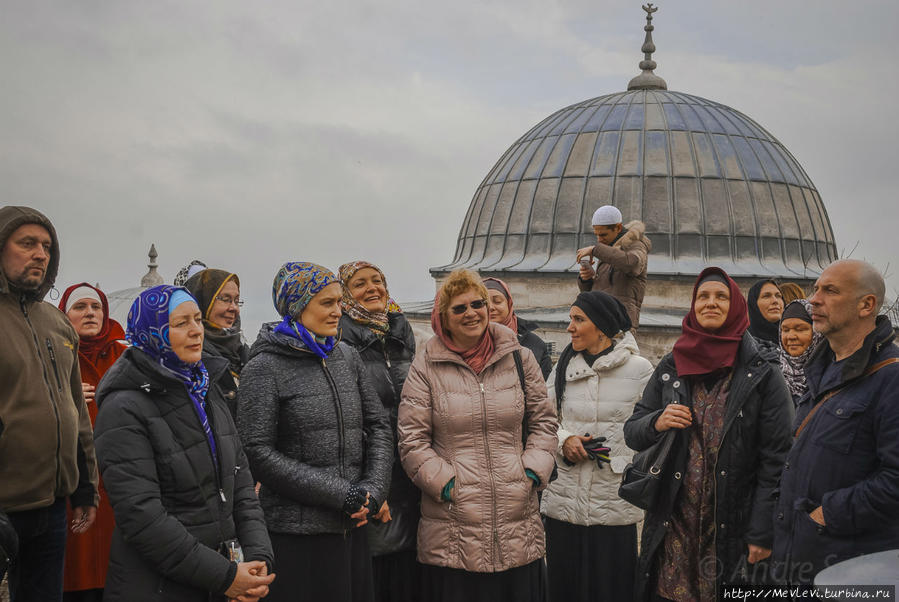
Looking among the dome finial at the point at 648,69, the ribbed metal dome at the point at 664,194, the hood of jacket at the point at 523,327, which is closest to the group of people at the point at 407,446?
the hood of jacket at the point at 523,327

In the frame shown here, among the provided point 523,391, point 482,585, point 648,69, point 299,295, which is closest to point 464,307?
point 523,391

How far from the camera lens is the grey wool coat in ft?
12.4

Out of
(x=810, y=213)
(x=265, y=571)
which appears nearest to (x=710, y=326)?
(x=265, y=571)

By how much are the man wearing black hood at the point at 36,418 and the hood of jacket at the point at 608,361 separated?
2538mm

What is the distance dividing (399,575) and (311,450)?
1.08 metres

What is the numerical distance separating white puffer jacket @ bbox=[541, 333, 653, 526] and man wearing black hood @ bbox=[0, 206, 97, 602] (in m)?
2.40

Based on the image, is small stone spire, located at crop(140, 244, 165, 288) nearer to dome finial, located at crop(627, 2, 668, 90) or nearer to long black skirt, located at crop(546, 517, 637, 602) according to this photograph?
dome finial, located at crop(627, 2, 668, 90)

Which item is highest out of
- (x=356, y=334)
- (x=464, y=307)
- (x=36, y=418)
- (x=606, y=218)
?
(x=606, y=218)

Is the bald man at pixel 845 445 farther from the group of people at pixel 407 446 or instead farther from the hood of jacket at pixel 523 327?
the hood of jacket at pixel 523 327

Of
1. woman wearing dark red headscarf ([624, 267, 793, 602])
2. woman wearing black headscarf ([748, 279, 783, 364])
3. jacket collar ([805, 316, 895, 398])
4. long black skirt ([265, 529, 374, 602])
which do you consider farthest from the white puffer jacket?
woman wearing black headscarf ([748, 279, 783, 364])

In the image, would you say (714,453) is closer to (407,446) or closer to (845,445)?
(845,445)

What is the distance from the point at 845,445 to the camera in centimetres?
342

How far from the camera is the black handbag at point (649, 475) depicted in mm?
4062

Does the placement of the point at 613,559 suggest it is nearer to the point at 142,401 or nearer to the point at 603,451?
the point at 603,451
